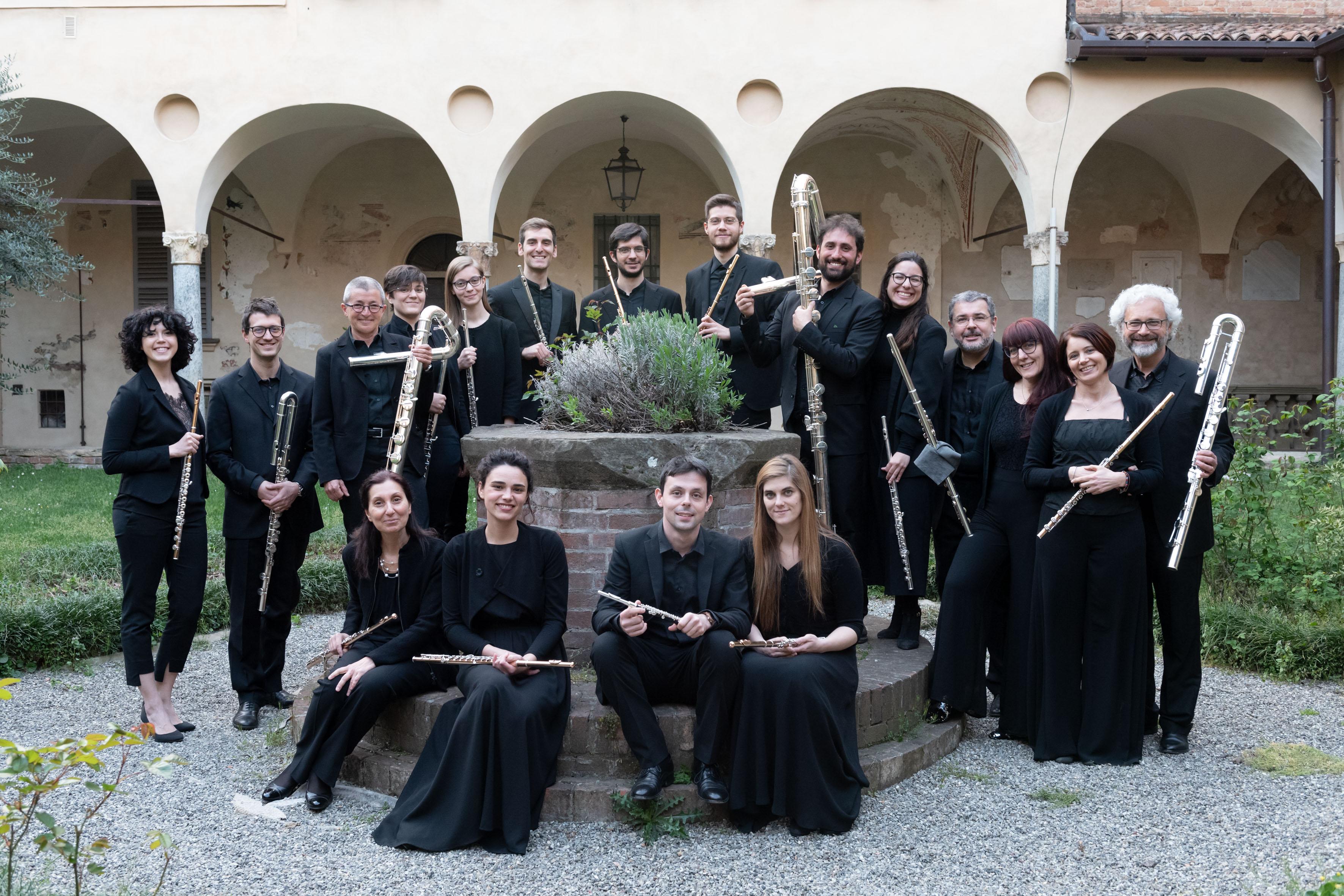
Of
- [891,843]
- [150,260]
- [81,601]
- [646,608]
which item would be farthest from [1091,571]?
[150,260]

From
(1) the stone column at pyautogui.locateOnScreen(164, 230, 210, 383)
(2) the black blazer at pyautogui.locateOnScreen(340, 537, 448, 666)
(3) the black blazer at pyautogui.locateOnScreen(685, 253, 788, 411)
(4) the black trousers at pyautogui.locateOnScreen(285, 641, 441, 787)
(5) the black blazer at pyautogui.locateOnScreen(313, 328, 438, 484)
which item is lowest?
(4) the black trousers at pyautogui.locateOnScreen(285, 641, 441, 787)

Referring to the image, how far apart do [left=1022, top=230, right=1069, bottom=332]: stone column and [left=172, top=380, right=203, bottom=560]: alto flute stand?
10.1m

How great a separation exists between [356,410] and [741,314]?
6.41 feet

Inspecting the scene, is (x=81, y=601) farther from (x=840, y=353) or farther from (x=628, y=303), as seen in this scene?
(x=840, y=353)

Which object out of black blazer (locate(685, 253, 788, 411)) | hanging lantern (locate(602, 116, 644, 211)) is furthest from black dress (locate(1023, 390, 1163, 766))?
hanging lantern (locate(602, 116, 644, 211))

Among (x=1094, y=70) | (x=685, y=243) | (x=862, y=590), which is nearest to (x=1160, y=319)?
(x=862, y=590)

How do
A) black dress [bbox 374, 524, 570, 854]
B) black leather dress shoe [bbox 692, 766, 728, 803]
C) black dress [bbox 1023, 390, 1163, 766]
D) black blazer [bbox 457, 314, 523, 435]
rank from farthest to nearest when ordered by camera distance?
1. black blazer [bbox 457, 314, 523, 435]
2. black dress [bbox 1023, 390, 1163, 766]
3. black leather dress shoe [bbox 692, 766, 728, 803]
4. black dress [bbox 374, 524, 570, 854]

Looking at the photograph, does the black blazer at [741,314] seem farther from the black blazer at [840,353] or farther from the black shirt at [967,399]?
the black shirt at [967,399]

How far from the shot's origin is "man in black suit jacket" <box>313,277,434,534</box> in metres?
4.98

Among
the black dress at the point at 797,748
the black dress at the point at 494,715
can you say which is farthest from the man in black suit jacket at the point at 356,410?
the black dress at the point at 797,748

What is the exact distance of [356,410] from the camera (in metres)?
4.99

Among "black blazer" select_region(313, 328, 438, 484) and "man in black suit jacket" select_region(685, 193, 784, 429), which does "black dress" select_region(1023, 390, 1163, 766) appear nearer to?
"man in black suit jacket" select_region(685, 193, 784, 429)

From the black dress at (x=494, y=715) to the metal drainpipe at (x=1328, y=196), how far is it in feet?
36.6

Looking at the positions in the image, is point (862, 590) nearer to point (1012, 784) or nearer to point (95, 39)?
point (1012, 784)
